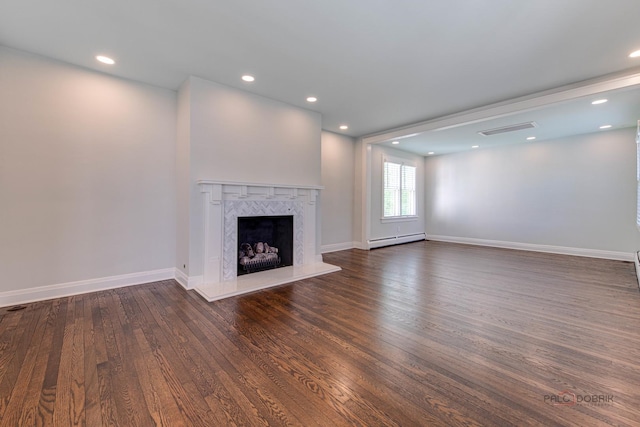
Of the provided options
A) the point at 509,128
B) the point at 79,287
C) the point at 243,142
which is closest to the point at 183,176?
the point at 243,142

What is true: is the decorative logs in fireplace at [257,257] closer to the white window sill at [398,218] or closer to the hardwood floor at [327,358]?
the hardwood floor at [327,358]

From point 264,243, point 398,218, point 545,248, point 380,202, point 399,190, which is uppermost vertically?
point 399,190

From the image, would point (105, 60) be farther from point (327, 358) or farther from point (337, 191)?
point (337, 191)

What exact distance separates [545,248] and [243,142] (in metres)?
7.30

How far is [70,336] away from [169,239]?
1784 millimetres

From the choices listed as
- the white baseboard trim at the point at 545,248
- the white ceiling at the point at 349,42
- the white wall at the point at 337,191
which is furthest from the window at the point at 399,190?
the white ceiling at the point at 349,42

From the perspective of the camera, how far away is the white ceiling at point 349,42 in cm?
231

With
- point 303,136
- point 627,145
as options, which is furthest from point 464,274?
point 627,145

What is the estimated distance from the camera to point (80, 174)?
326 centimetres

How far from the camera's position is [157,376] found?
172cm

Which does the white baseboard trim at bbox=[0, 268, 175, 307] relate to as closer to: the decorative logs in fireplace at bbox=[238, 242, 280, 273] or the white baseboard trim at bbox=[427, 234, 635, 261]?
the decorative logs in fireplace at bbox=[238, 242, 280, 273]

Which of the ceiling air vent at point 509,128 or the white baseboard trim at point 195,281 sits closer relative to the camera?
the white baseboard trim at point 195,281

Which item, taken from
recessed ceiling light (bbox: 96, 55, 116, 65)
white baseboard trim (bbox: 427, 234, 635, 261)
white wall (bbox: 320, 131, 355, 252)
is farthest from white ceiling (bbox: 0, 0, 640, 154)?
white baseboard trim (bbox: 427, 234, 635, 261)

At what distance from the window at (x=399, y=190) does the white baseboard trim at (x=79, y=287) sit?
212 inches
